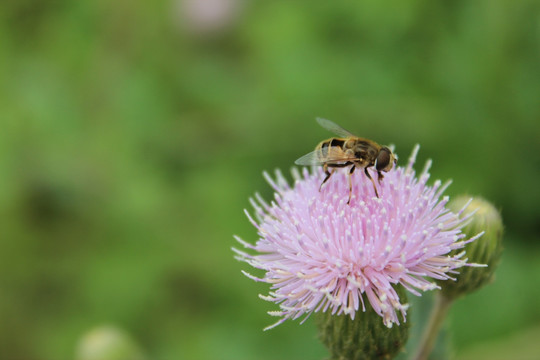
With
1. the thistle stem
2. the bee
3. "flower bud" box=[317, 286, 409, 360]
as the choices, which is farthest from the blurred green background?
the bee

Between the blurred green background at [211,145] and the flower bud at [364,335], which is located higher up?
→ the blurred green background at [211,145]

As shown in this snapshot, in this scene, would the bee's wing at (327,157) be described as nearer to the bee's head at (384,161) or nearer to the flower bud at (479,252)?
the bee's head at (384,161)

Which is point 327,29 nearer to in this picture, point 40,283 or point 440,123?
point 440,123

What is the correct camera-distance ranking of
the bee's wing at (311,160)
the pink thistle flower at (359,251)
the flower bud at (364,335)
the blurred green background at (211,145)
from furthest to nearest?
the blurred green background at (211,145), the bee's wing at (311,160), the flower bud at (364,335), the pink thistle flower at (359,251)

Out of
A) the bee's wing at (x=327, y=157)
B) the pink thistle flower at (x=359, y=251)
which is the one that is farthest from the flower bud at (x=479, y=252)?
the bee's wing at (x=327, y=157)

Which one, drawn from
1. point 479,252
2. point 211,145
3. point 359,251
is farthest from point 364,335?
point 211,145

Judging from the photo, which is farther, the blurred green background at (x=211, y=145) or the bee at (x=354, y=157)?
the blurred green background at (x=211, y=145)

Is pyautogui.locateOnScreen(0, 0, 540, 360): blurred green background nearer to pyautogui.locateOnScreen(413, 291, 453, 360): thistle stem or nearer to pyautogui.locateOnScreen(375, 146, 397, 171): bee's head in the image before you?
pyautogui.locateOnScreen(413, 291, 453, 360): thistle stem
